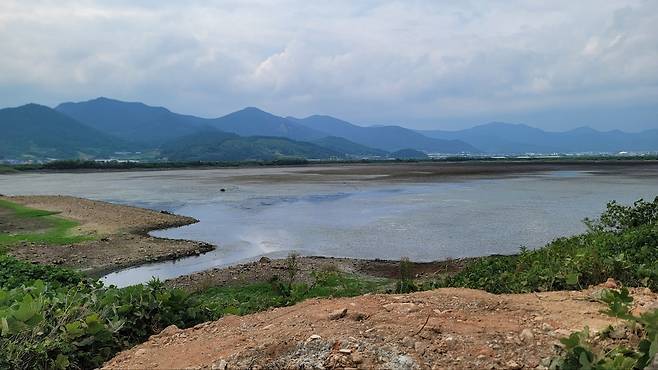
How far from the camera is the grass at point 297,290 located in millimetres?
12198

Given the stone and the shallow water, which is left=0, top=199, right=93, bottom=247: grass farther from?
the stone

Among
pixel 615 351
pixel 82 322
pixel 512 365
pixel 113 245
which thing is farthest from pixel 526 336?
pixel 113 245

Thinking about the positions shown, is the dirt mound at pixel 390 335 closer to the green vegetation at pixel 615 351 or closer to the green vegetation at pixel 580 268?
the green vegetation at pixel 615 351

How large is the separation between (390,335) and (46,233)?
30.4 meters

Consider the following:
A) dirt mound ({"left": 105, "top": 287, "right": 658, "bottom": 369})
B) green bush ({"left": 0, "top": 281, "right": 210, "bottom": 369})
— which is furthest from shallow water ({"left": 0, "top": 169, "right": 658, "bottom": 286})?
dirt mound ({"left": 105, "top": 287, "right": 658, "bottom": 369})

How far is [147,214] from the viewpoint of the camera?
130 feet

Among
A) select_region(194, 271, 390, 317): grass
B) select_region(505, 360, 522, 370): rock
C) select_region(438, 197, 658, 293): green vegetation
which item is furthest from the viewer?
select_region(194, 271, 390, 317): grass

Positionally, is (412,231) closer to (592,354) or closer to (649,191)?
(592,354)

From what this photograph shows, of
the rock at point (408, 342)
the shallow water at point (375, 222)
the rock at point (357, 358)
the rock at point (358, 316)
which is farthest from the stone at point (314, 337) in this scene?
the shallow water at point (375, 222)

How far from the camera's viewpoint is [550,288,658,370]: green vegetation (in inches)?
174

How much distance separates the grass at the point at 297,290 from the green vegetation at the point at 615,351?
21.6 ft

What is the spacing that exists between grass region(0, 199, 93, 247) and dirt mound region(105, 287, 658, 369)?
78.5 feet

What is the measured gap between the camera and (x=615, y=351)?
4836 millimetres

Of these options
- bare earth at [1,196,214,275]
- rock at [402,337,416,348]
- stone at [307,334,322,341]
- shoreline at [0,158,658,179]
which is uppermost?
rock at [402,337,416,348]
